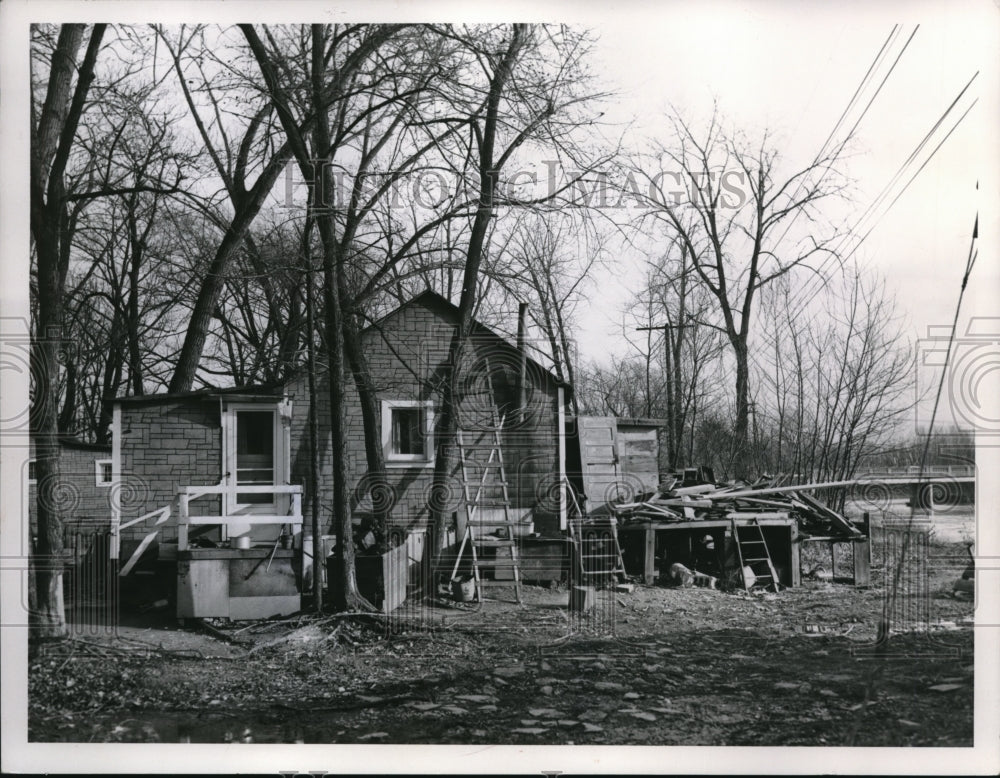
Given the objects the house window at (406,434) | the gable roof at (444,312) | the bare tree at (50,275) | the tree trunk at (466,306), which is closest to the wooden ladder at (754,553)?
the gable roof at (444,312)

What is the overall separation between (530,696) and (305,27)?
16.6 ft

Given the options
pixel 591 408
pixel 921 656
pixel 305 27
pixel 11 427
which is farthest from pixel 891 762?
pixel 305 27

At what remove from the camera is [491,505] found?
7742mm

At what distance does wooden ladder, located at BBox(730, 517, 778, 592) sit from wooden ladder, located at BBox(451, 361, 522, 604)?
8.67ft

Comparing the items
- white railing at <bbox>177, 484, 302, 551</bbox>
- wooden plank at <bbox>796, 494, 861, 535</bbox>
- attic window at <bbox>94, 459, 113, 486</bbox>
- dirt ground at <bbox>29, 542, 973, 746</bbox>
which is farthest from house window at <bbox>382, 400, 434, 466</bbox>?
wooden plank at <bbox>796, 494, 861, 535</bbox>

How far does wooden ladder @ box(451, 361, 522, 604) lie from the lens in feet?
24.4

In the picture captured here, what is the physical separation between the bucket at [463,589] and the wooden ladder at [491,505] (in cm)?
6

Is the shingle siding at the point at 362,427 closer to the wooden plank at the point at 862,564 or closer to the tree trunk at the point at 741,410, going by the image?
the tree trunk at the point at 741,410

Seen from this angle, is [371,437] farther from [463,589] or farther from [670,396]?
[670,396]

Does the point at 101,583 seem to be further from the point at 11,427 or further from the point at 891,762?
the point at 891,762

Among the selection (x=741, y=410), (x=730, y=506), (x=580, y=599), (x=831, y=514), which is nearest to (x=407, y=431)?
(x=580, y=599)

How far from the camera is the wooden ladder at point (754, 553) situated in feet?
29.1

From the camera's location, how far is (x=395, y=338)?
8.10 meters

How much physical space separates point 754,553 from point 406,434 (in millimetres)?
3715
